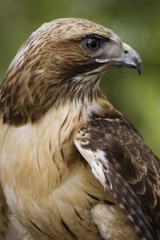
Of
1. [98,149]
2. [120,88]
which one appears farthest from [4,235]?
[120,88]

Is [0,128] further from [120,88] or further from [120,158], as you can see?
[120,88]

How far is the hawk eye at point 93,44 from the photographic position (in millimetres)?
3266

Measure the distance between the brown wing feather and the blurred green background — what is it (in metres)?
2.45

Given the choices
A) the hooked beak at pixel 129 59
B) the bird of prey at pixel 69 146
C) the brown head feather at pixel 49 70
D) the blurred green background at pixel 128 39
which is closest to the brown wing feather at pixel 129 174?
the bird of prey at pixel 69 146

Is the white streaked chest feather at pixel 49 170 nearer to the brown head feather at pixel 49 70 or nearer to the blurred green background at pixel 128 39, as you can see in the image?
the brown head feather at pixel 49 70

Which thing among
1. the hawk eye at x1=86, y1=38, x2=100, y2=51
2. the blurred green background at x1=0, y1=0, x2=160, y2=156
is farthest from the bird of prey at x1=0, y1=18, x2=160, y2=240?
the blurred green background at x1=0, y1=0, x2=160, y2=156

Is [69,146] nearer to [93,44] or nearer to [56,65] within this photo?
[56,65]

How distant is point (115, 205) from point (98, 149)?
38 centimetres

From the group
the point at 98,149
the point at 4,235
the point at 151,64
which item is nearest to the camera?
the point at 98,149

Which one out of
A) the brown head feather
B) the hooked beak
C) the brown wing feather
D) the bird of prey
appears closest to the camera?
the brown wing feather

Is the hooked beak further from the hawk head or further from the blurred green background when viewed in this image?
the blurred green background

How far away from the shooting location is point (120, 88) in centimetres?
593

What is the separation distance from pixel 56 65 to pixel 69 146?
51 centimetres

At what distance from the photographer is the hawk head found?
3262mm
